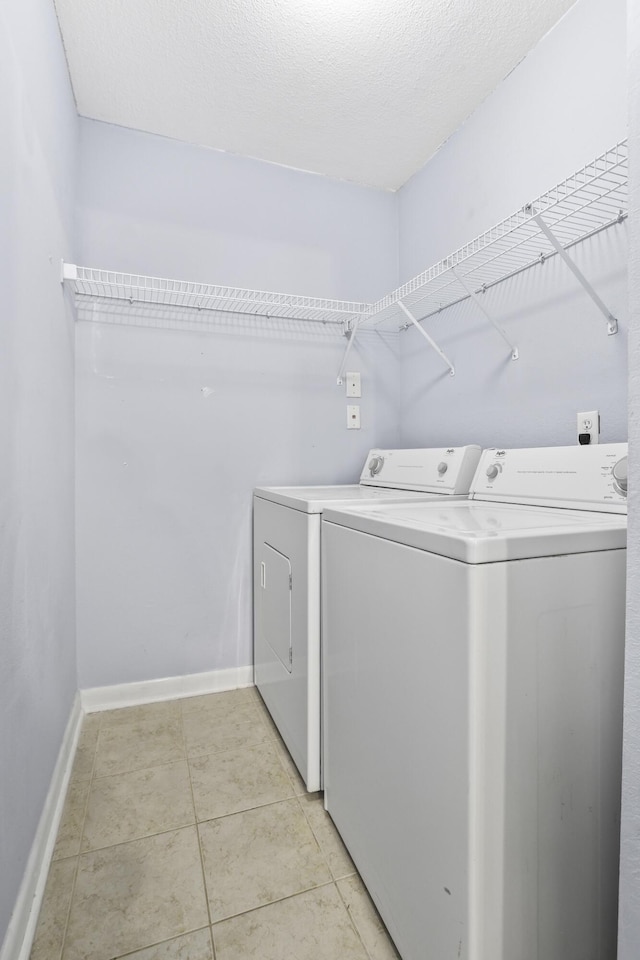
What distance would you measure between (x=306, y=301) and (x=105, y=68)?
1087 millimetres

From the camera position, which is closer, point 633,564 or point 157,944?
point 633,564

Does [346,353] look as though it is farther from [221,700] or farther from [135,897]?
[135,897]

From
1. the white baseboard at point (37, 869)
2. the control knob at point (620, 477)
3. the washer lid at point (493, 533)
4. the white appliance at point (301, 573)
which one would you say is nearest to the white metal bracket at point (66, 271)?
the white appliance at point (301, 573)

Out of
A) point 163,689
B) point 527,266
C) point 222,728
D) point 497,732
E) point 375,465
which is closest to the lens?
point 497,732

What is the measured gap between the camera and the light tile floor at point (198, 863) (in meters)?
1.01

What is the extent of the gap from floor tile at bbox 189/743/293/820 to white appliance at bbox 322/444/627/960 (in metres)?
0.52

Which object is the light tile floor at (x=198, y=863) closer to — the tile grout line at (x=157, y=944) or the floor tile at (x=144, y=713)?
the tile grout line at (x=157, y=944)

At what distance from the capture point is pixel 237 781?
4.98ft

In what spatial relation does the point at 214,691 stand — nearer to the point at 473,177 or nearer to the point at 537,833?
the point at 537,833

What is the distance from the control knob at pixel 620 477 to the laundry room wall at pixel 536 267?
0.21 metres

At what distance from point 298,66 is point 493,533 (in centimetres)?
185

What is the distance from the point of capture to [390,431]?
2.47 meters

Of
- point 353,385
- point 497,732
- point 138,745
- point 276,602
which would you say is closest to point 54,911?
point 138,745

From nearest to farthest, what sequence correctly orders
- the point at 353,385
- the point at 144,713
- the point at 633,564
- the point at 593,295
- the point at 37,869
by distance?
the point at 633,564
the point at 37,869
the point at 593,295
the point at 144,713
the point at 353,385
